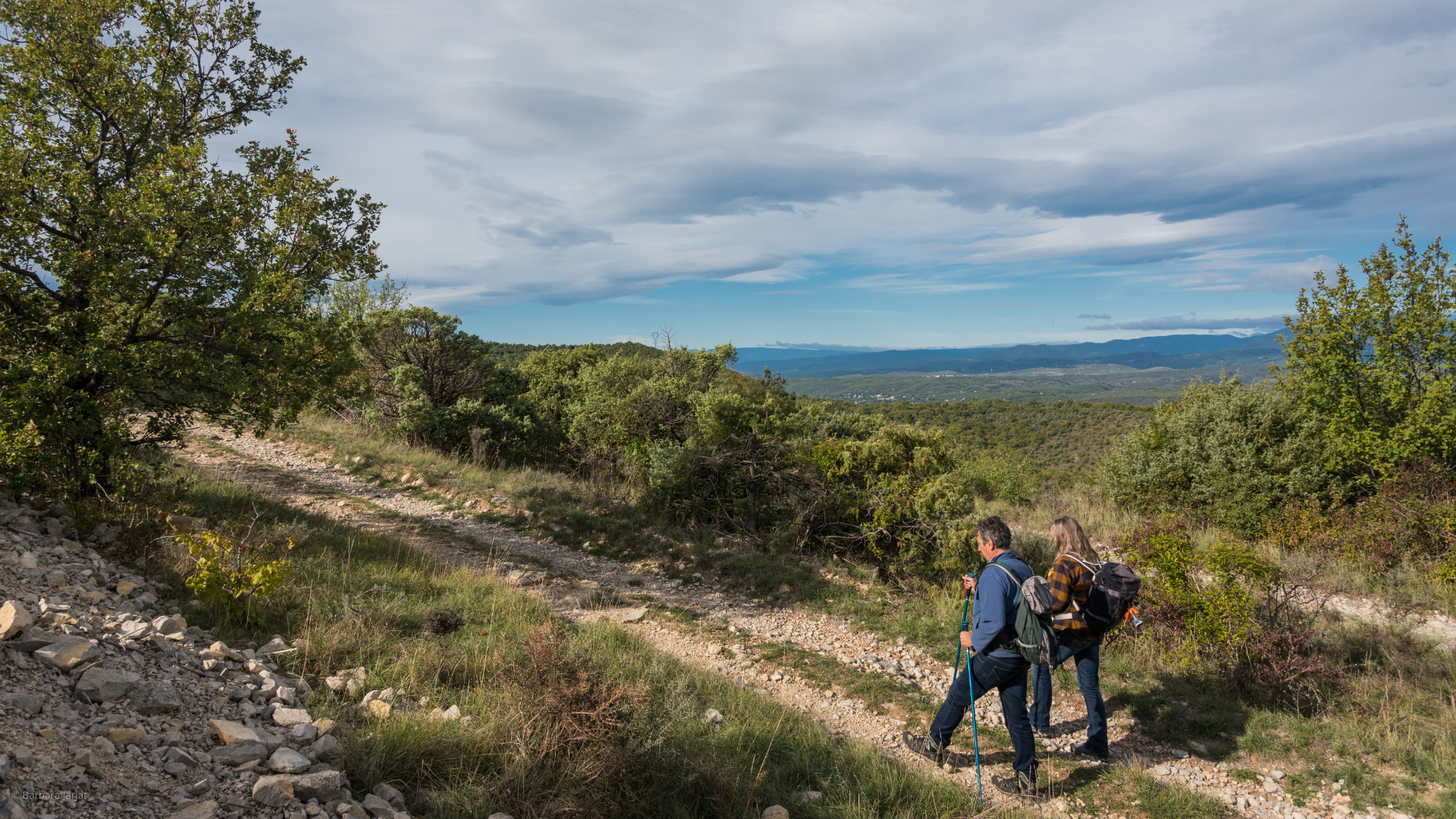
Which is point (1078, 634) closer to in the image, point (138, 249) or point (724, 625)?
point (724, 625)

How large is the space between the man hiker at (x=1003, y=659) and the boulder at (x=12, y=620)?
6.17m

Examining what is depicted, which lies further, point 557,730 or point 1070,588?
point 1070,588

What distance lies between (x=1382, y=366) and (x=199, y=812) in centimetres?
1714

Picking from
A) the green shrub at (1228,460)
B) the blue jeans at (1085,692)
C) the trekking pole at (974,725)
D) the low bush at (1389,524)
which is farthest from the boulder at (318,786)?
the low bush at (1389,524)

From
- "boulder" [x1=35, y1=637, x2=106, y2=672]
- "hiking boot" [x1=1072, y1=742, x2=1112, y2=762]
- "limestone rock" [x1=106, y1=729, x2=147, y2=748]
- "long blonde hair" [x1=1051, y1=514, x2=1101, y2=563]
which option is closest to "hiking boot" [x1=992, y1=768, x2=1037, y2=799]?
"hiking boot" [x1=1072, y1=742, x2=1112, y2=762]

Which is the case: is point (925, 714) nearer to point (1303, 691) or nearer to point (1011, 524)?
point (1303, 691)

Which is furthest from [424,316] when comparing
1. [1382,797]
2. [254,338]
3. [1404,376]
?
[1404,376]

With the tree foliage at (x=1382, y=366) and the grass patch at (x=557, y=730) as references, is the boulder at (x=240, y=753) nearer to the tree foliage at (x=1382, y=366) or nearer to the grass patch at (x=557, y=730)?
the grass patch at (x=557, y=730)

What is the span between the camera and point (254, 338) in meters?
8.22

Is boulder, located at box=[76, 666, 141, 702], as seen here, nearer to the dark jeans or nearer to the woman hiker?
the dark jeans

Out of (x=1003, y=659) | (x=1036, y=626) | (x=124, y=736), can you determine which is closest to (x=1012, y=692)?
(x=1003, y=659)

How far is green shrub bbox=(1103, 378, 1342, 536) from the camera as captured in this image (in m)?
12.3

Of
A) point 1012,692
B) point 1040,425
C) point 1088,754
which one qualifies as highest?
point 1012,692

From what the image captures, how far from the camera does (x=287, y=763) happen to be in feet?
10.7
